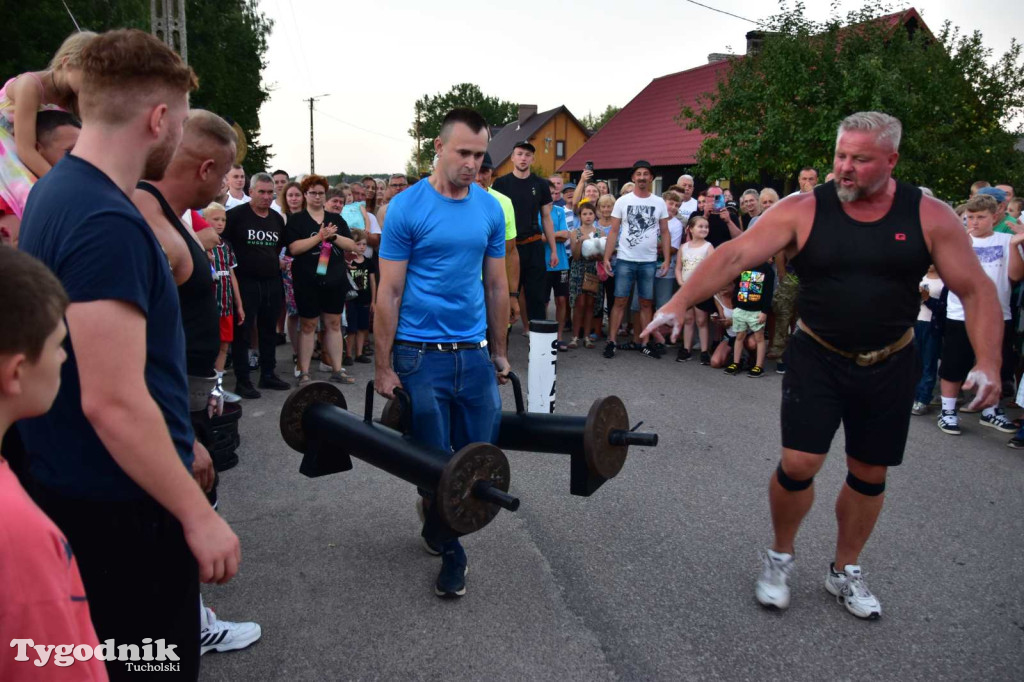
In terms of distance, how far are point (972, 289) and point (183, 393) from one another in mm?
3056

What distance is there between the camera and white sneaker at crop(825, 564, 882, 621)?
327cm

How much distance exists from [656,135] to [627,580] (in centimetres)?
3262

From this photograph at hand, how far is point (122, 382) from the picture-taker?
4.92 feet

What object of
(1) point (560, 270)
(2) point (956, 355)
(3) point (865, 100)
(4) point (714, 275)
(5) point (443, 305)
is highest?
(3) point (865, 100)

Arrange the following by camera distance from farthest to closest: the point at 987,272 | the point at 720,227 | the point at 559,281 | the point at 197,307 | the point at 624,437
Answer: the point at 559,281, the point at 720,227, the point at 987,272, the point at 624,437, the point at 197,307

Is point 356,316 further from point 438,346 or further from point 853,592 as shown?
point 853,592

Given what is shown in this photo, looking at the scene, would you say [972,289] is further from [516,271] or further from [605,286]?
[605,286]

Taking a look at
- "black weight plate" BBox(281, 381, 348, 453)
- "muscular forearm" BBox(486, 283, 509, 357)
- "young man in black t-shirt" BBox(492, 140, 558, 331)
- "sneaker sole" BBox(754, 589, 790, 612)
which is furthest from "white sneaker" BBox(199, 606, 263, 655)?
"young man in black t-shirt" BBox(492, 140, 558, 331)

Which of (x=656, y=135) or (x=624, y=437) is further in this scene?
(x=656, y=135)

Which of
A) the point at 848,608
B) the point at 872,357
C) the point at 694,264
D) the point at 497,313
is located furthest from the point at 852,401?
the point at 694,264

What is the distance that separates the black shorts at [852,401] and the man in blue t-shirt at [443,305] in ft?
4.43

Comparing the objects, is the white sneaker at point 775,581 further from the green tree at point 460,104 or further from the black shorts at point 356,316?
the green tree at point 460,104

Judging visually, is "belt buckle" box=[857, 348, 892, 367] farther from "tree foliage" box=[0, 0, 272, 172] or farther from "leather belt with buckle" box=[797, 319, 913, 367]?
"tree foliage" box=[0, 0, 272, 172]

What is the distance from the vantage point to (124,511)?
66.9 inches
